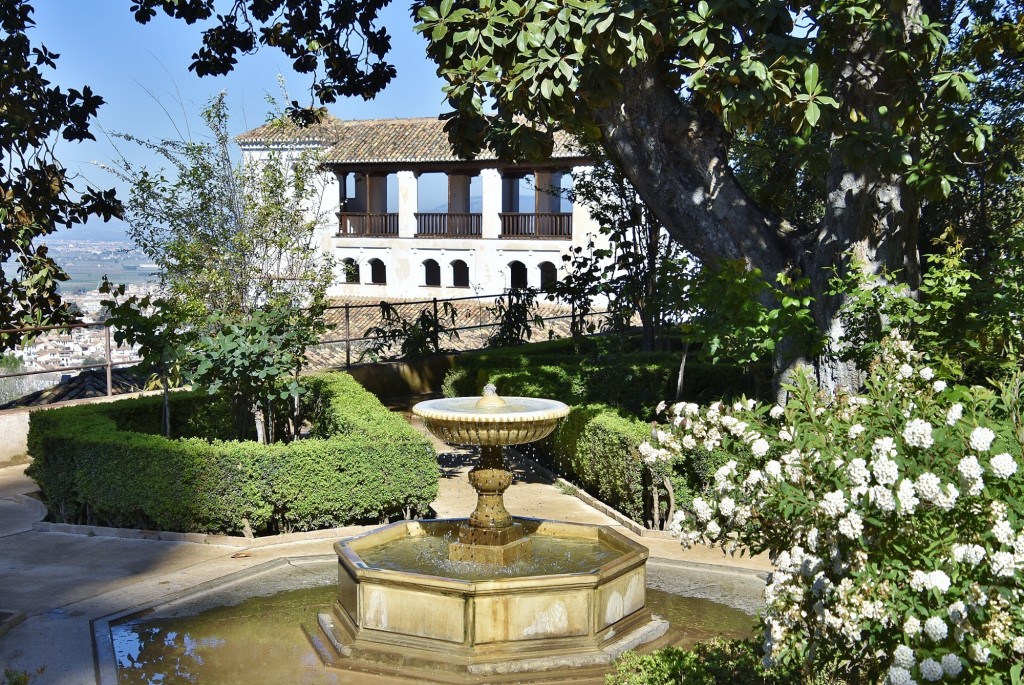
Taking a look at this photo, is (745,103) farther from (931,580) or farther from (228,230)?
(228,230)

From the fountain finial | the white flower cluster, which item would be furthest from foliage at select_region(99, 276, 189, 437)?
the white flower cluster

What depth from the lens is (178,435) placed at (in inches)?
432

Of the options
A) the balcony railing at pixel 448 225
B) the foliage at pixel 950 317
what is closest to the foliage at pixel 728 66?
the foliage at pixel 950 317

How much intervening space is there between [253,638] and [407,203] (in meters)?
35.9

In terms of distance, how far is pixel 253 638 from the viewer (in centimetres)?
626

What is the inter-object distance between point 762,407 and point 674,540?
458 centimetres

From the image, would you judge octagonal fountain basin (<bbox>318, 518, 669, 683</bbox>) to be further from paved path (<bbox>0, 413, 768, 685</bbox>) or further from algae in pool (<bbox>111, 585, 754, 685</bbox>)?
paved path (<bbox>0, 413, 768, 685</bbox>)

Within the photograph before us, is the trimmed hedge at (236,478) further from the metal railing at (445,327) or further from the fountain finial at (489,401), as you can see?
the metal railing at (445,327)

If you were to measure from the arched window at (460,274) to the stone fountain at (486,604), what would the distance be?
34.2 m

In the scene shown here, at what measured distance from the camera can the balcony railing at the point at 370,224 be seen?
140 ft

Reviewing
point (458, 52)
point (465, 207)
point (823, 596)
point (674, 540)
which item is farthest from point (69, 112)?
point (465, 207)

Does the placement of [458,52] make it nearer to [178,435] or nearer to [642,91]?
[642,91]

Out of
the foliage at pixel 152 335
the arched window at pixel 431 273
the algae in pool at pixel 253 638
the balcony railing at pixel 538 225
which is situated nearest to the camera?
the algae in pool at pixel 253 638

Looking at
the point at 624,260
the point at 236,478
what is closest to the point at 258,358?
the point at 236,478
